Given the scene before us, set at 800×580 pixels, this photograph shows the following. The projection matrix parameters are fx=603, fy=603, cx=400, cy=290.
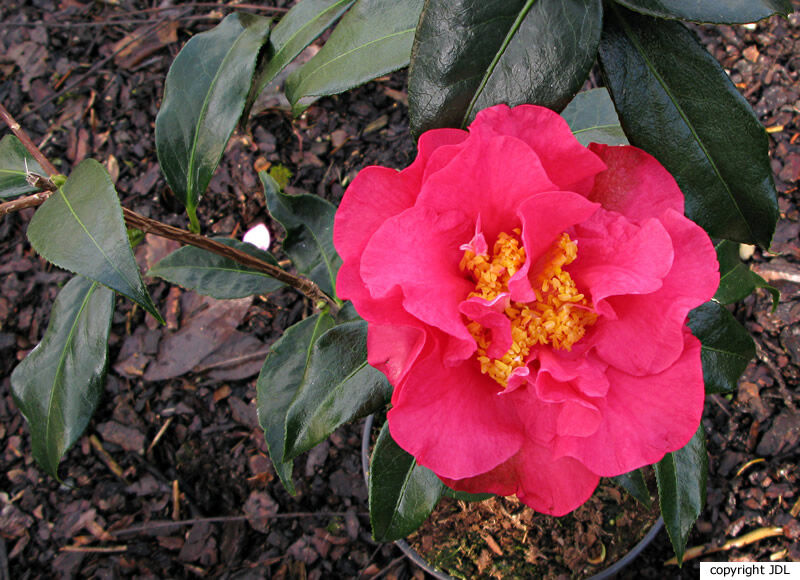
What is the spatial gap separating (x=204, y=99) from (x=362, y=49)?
30 centimetres

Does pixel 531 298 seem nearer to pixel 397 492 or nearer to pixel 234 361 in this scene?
pixel 397 492

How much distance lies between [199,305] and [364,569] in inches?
33.7

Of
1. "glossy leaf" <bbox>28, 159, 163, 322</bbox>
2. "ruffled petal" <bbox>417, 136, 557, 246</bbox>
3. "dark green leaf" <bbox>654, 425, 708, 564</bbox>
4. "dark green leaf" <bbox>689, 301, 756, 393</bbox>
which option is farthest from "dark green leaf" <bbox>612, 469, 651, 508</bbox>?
"glossy leaf" <bbox>28, 159, 163, 322</bbox>

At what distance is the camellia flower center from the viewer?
2.24ft

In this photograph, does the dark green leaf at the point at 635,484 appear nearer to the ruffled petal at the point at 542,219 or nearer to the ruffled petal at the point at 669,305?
the ruffled petal at the point at 669,305

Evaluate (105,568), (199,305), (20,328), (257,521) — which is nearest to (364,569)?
(257,521)

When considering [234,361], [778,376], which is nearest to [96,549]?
[234,361]

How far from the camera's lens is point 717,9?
70cm

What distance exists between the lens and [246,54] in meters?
0.98

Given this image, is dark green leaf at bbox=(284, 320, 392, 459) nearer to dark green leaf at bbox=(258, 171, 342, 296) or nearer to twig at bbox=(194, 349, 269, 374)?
dark green leaf at bbox=(258, 171, 342, 296)

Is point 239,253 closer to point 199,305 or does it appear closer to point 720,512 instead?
point 199,305

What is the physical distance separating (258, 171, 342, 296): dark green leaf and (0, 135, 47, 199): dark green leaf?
0.42 m

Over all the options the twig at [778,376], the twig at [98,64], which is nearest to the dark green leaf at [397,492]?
the twig at [778,376]

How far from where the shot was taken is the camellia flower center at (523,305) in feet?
2.24
